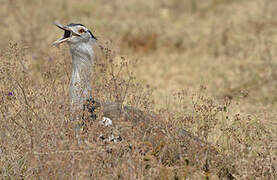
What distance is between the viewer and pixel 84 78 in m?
3.18

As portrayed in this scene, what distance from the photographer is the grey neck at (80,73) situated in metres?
3.04

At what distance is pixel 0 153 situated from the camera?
293cm

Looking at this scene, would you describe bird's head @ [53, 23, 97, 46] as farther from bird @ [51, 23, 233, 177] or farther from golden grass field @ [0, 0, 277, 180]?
golden grass field @ [0, 0, 277, 180]

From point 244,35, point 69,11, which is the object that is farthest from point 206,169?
point 69,11

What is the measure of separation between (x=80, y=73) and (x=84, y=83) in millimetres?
208

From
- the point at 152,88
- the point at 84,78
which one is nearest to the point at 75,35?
the point at 84,78

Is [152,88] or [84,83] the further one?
[152,88]

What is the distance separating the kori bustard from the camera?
10.1 ft

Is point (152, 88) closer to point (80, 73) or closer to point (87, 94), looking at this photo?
point (80, 73)

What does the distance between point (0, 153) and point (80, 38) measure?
3.70 feet

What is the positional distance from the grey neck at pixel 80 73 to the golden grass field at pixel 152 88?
72 mm

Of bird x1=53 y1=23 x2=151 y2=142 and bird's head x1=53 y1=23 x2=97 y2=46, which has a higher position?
bird's head x1=53 y1=23 x2=97 y2=46

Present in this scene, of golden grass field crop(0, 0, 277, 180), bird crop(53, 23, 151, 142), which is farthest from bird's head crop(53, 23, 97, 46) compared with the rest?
golden grass field crop(0, 0, 277, 180)

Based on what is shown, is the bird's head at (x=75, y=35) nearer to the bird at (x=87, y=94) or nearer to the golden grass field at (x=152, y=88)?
the bird at (x=87, y=94)
